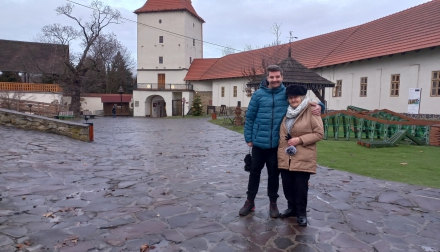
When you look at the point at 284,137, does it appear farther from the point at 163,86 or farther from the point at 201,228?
the point at 163,86

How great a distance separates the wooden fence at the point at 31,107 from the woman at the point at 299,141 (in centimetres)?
2861

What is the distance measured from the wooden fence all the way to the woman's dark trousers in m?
28.5

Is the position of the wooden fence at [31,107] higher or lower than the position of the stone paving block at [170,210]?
higher

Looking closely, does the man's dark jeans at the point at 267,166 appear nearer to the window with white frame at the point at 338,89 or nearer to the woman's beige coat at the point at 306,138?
the woman's beige coat at the point at 306,138

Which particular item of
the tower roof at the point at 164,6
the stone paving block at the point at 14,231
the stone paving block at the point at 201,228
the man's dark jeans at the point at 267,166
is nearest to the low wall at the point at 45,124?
the stone paving block at the point at 14,231

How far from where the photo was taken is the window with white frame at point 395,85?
19.0m

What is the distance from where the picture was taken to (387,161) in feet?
25.4

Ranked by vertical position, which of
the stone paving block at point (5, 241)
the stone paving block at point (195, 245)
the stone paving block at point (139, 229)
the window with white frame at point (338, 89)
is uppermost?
the window with white frame at point (338, 89)

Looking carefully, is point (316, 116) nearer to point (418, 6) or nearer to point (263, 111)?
point (263, 111)

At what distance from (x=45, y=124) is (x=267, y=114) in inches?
389

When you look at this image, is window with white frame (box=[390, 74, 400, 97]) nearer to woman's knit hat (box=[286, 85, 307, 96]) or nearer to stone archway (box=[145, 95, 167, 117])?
woman's knit hat (box=[286, 85, 307, 96])

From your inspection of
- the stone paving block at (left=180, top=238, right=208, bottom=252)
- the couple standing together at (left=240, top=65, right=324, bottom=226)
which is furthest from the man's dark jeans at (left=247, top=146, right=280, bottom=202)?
the stone paving block at (left=180, top=238, right=208, bottom=252)

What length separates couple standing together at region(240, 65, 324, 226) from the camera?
3551 mm

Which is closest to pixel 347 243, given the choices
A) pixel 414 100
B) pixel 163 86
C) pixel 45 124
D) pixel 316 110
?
pixel 316 110
